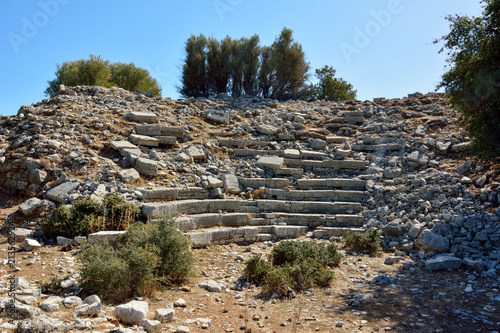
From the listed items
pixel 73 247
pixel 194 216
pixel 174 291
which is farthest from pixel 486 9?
pixel 73 247

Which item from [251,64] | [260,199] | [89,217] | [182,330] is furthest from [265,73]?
[182,330]

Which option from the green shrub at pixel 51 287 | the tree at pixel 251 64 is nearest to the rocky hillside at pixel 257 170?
the green shrub at pixel 51 287

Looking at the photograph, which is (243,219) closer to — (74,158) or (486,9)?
(74,158)

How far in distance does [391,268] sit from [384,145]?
6.13m

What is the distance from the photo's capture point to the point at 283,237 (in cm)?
977

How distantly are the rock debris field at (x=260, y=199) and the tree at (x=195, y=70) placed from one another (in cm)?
412

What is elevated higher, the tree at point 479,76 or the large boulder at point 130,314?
the tree at point 479,76

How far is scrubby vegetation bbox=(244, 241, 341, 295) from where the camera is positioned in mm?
6438

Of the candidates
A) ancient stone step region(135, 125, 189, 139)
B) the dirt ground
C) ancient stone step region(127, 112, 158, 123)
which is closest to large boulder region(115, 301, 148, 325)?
the dirt ground

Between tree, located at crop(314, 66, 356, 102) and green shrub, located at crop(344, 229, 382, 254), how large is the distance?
14.0 meters

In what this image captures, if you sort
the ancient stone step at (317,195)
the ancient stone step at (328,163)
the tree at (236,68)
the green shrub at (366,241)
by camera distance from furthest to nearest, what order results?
1. the tree at (236,68)
2. the ancient stone step at (328,163)
3. the ancient stone step at (317,195)
4. the green shrub at (366,241)

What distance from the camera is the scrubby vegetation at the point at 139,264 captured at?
5559mm

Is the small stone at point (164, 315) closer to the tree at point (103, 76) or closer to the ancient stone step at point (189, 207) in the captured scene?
the ancient stone step at point (189, 207)

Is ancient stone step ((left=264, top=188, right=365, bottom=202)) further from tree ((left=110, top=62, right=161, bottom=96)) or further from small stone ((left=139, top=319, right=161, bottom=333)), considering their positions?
tree ((left=110, top=62, right=161, bottom=96))
